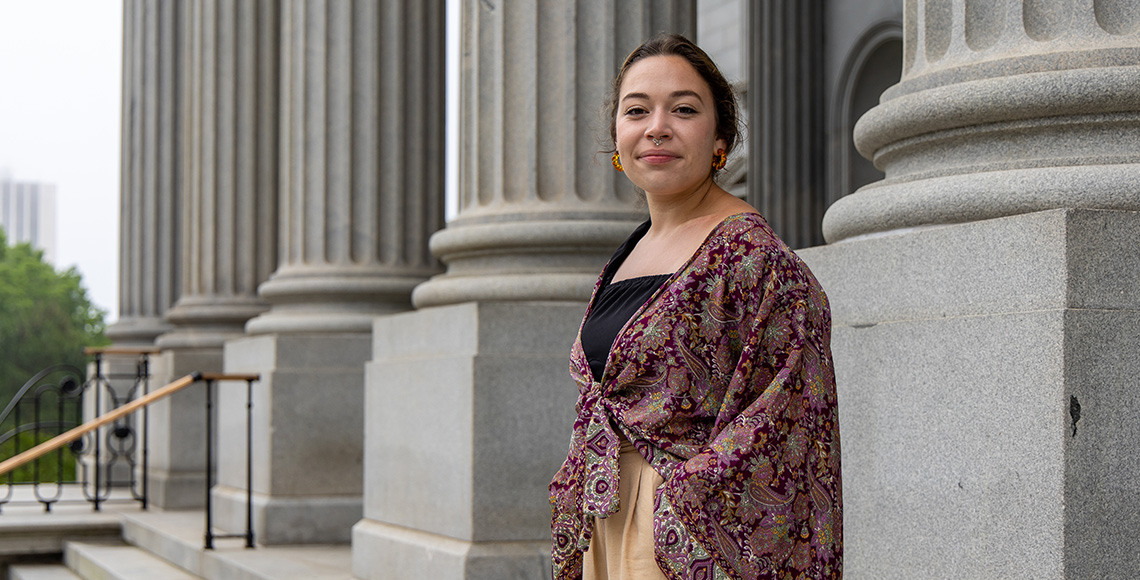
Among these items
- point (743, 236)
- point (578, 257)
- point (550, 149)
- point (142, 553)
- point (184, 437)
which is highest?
point (550, 149)

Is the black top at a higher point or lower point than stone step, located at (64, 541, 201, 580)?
higher

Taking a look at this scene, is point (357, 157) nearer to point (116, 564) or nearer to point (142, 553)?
point (116, 564)

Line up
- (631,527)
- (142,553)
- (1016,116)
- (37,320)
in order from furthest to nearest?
(37,320) < (142,553) < (1016,116) < (631,527)

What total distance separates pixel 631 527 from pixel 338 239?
8053 mm

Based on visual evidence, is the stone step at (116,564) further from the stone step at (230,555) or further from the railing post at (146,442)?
the railing post at (146,442)

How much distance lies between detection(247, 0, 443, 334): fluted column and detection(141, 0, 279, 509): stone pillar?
9.60 feet

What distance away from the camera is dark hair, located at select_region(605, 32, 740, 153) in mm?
3186

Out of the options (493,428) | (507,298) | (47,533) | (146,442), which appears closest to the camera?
(493,428)

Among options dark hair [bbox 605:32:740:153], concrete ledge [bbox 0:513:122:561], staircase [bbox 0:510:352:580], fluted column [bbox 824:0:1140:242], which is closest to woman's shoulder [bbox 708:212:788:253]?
dark hair [bbox 605:32:740:153]

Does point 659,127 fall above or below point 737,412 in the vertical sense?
above

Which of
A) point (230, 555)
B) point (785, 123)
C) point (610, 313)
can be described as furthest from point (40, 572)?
point (610, 313)

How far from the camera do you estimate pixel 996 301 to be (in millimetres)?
4188

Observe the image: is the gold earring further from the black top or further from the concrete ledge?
the concrete ledge

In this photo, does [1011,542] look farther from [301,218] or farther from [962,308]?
[301,218]
